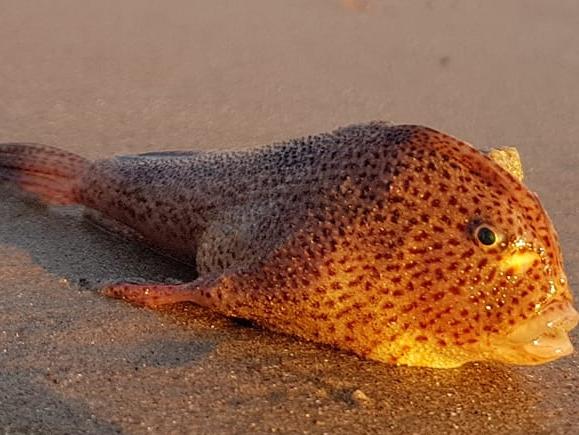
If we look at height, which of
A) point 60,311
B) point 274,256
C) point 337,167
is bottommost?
point 60,311

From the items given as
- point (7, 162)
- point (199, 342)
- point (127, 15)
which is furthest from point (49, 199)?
point (127, 15)

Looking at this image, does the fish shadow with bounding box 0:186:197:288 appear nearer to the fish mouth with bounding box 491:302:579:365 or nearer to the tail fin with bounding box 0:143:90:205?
the tail fin with bounding box 0:143:90:205

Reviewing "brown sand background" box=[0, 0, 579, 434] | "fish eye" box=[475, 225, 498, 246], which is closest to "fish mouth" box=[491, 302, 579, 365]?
"brown sand background" box=[0, 0, 579, 434]

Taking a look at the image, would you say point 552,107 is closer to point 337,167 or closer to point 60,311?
point 337,167

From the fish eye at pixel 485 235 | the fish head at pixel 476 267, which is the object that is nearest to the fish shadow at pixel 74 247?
the fish head at pixel 476 267

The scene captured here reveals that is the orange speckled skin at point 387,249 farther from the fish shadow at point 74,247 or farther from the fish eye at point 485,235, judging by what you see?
the fish shadow at point 74,247

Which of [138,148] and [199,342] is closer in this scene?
[199,342]
